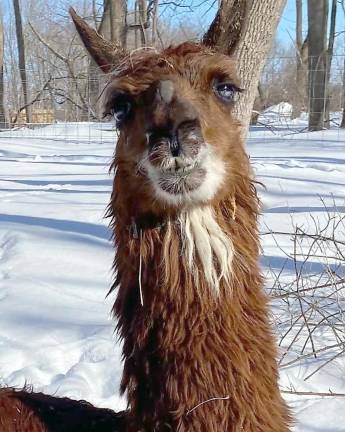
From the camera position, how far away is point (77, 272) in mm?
5535

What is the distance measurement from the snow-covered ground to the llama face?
1747 millimetres

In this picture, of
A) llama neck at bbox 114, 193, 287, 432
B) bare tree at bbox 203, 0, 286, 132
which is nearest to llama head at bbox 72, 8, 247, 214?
llama neck at bbox 114, 193, 287, 432

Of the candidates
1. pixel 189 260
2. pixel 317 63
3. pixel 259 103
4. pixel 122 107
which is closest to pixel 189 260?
pixel 189 260

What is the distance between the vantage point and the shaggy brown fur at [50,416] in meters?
2.36

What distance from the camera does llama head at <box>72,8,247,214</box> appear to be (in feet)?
6.60

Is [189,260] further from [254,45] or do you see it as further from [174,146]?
[254,45]

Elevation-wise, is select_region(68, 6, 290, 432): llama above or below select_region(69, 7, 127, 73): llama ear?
below

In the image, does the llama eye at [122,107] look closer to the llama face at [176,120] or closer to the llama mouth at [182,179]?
the llama face at [176,120]

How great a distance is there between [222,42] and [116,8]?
13367 millimetres

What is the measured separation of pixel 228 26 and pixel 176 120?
694 mm

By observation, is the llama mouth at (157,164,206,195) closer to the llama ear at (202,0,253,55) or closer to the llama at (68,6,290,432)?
the llama at (68,6,290,432)

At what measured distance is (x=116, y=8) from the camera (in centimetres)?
1509

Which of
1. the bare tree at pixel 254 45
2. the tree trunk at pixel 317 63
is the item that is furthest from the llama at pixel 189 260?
the tree trunk at pixel 317 63

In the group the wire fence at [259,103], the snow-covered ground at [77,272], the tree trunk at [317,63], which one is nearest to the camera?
the snow-covered ground at [77,272]
